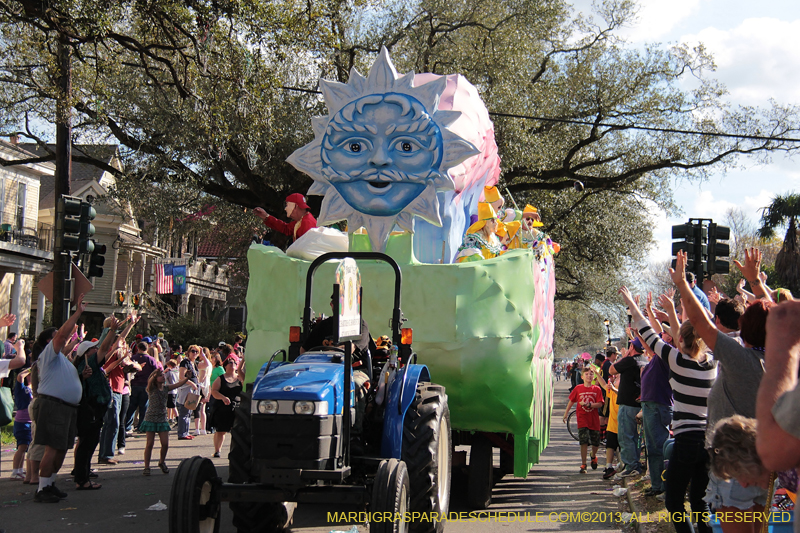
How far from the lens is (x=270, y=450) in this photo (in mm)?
4855

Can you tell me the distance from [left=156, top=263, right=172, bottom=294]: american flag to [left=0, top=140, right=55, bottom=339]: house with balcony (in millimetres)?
5135

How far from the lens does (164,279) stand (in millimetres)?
35094

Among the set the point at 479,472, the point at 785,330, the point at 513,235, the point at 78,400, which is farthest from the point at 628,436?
the point at 785,330

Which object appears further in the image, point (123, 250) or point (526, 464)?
point (123, 250)

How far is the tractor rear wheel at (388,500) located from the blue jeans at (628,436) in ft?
17.3

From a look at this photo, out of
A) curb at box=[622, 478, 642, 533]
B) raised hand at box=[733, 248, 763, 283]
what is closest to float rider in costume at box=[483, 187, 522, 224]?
curb at box=[622, 478, 642, 533]

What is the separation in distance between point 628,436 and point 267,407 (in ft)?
19.3

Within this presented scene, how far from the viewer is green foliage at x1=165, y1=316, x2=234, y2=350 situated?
28.0 m

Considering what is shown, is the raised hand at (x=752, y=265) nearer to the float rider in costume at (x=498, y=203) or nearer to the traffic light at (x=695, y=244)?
the float rider in costume at (x=498, y=203)

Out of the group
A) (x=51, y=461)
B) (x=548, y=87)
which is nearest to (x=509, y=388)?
(x=51, y=461)

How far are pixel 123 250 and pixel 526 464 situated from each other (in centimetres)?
3489

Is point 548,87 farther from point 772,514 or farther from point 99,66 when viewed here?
point 772,514

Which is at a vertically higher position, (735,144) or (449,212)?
(735,144)

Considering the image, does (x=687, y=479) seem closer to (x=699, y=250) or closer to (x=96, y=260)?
(x=699, y=250)
